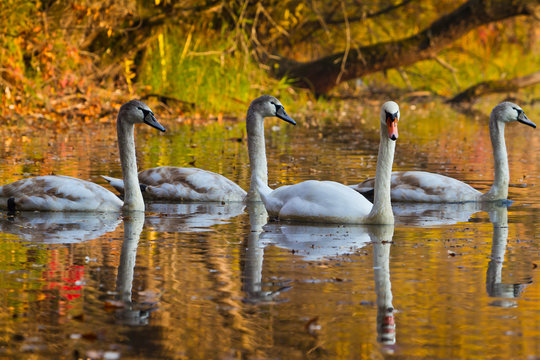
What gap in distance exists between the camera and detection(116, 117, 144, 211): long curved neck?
33.3 feet

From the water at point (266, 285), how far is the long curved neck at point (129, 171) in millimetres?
247

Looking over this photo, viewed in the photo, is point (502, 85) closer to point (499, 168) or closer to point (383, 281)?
point (499, 168)

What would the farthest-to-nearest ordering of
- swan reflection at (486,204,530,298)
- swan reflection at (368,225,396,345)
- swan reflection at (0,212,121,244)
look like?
swan reflection at (0,212,121,244) → swan reflection at (486,204,530,298) → swan reflection at (368,225,396,345)

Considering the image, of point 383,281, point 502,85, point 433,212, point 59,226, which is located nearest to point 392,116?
point 433,212

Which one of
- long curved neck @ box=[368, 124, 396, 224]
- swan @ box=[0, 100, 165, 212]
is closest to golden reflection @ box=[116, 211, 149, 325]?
swan @ box=[0, 100, 165, 212]

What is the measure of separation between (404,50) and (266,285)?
23335 mm

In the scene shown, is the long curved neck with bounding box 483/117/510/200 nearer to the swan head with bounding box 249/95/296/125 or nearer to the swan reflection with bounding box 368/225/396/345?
the swan head with bounding box 249/95/296/125

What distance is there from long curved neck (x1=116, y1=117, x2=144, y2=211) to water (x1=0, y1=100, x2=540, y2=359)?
247 mm

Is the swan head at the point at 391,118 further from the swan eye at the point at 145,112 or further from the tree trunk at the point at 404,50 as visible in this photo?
the tree trunk at the point at 404,50

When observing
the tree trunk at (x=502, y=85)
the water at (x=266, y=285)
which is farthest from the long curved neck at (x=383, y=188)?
the tree trunk at (x=502, y=85)

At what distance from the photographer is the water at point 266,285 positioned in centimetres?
521

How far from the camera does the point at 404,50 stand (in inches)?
1152

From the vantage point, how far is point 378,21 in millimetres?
32219

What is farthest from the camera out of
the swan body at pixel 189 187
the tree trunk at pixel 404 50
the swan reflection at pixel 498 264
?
the tree trunk at pixel 404 50
